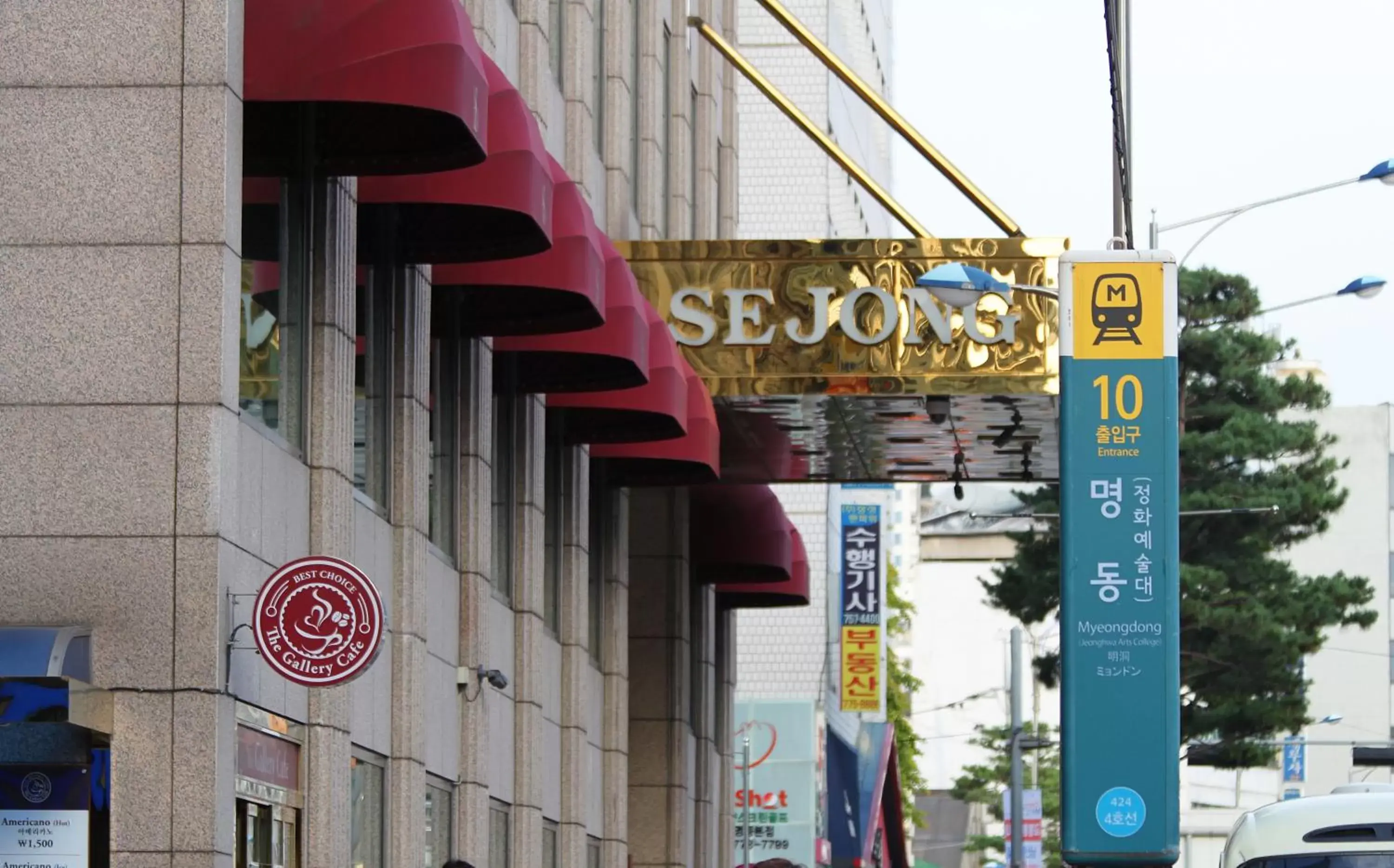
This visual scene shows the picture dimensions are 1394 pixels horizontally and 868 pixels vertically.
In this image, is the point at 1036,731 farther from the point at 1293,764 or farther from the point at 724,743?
the point at 724,743

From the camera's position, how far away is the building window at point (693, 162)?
31.3m

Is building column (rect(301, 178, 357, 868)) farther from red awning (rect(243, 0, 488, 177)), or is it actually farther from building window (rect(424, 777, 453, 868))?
building window (rect(424, 777, 453, 868))

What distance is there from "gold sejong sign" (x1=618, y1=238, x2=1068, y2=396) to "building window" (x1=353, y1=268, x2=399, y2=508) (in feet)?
26.9

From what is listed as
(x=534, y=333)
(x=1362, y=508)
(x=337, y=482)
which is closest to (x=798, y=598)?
(x=534, y=333)

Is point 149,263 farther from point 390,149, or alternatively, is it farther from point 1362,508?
point 1362,508

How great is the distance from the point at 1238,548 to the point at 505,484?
31956mm

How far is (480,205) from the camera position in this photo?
15.6m

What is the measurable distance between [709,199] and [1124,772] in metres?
14.1

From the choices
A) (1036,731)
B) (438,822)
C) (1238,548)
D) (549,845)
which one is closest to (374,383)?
→ (438,822)

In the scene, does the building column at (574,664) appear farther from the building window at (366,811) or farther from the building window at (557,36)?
the building window at (366,811)

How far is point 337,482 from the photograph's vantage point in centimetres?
1490

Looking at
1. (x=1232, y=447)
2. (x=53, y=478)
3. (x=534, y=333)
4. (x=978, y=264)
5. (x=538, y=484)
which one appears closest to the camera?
(x=53, y=478)

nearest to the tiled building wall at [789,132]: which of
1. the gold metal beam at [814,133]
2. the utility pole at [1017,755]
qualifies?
the utility pole at [1017,755]

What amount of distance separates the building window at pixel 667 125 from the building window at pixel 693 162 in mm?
1315
